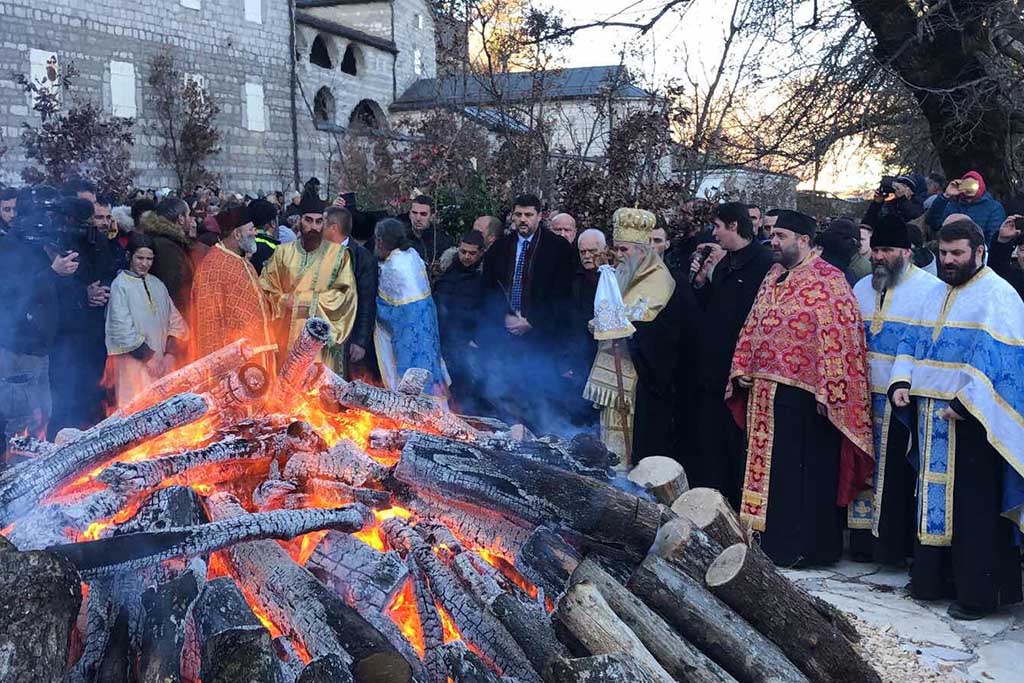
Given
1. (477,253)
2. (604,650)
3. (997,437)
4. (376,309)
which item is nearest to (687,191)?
(477,253)

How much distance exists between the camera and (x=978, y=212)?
10281 millimetres

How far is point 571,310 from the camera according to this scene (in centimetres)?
805

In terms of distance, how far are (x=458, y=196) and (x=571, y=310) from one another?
2.90 metres

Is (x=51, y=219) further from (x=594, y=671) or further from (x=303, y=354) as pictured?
(x=594, y=671)

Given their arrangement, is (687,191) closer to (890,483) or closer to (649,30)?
(649,30)

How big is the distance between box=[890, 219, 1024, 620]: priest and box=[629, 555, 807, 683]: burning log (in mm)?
2213

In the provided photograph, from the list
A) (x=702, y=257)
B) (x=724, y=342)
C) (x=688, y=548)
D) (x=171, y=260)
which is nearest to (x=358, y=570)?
(x=688, y=548)

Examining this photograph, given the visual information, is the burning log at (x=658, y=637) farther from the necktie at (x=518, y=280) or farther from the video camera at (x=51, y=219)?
the video camera at (x=51, y=219)

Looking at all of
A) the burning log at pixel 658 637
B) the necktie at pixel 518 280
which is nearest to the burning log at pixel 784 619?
the burning log at pixel 658 637

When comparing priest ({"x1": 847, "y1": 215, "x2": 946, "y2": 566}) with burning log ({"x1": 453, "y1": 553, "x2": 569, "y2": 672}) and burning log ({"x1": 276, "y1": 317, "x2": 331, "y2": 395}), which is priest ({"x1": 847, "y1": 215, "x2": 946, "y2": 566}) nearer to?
burning log ({"x1": 453, "y1": 553, "x2": 569, "y2": 672})

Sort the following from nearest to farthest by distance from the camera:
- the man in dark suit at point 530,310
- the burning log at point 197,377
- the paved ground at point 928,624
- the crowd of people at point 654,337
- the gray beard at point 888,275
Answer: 1. the paved ground at point 928,624
2. the burning log at point 197,377
3. the crowd of people at point 654,337
4. the gray beard at point 888,275
5. the man in dark suit at point 530,310

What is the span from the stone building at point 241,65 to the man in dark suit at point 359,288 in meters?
13.7

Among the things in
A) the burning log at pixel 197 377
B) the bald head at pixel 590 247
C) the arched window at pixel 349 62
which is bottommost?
the burning log at pixel 197 377

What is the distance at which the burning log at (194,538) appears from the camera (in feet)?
12.9
